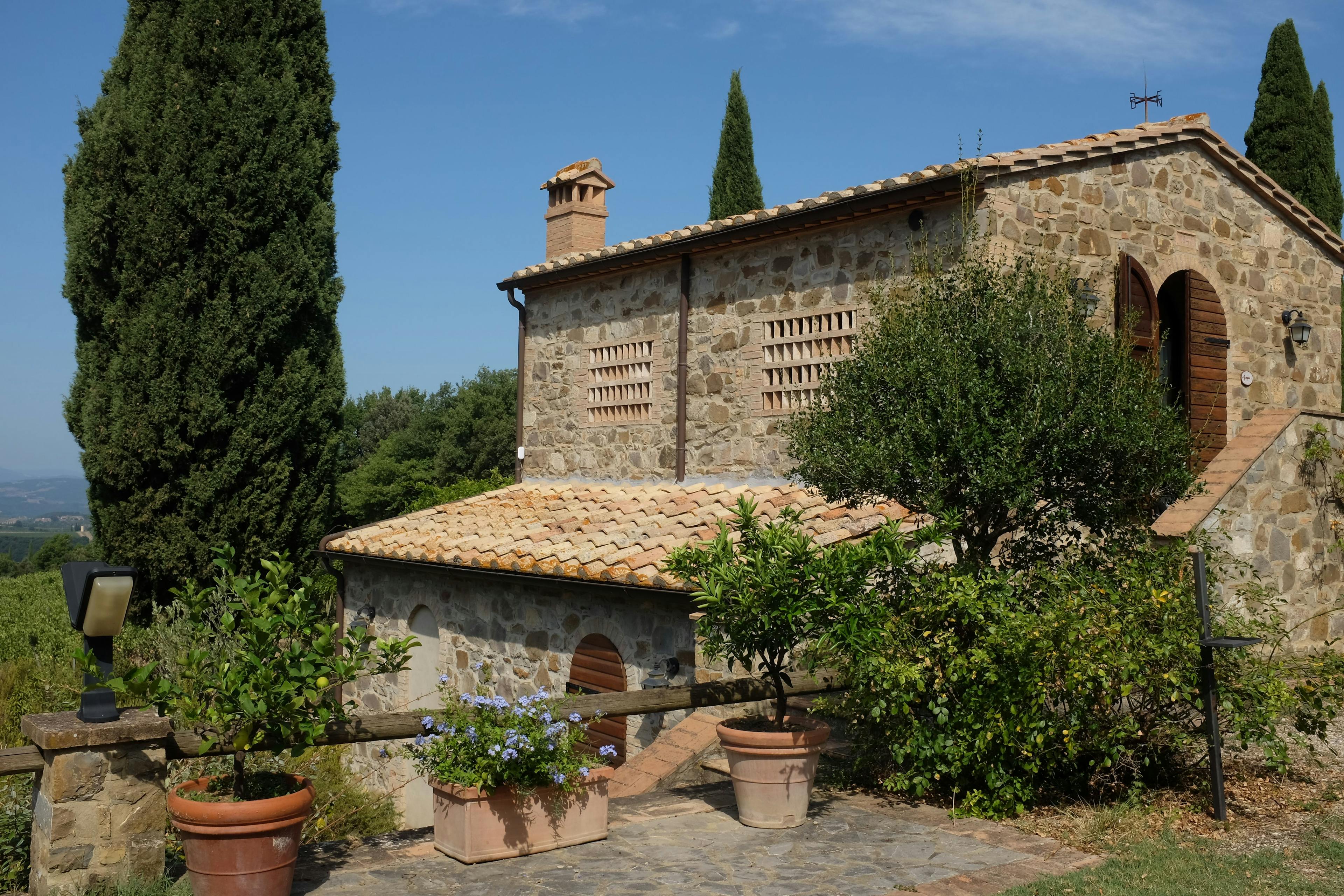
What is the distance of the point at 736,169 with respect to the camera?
22.1 meters

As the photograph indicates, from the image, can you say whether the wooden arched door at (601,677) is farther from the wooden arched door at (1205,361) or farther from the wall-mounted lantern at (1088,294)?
the wooden arched door at (1205,361)

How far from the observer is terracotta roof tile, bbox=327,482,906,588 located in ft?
31.1

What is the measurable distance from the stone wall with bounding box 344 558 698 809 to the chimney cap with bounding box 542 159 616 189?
19.6 feet

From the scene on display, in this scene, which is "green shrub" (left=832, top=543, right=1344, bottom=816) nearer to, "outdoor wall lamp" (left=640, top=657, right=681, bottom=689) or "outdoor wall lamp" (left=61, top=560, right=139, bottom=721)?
"outdoor wall lamp" (left=640, top=657, right=681, bottom=689)

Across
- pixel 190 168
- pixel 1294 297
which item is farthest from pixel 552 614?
pixel 1294 297

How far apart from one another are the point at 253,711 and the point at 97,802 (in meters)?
0.89

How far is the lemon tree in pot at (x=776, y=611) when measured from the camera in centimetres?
622

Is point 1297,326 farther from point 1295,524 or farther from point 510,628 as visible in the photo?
point 510,628

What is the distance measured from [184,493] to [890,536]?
9.39 metres

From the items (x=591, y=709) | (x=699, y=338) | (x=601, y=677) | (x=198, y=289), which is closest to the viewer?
(x=591, y=709)

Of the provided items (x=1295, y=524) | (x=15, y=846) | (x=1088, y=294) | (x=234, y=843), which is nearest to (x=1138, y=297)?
(x=1088, y=294)

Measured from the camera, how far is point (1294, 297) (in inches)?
486

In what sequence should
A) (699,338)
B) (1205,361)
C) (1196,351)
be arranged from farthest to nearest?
(699,338) → (1205,361) → (1196,351)

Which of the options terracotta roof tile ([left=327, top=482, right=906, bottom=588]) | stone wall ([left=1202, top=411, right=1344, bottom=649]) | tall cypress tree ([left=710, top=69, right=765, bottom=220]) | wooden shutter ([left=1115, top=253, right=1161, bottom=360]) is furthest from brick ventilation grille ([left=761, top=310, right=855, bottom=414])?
tall cypress tree ([left=710, top=69, right=765, bottom=220])
